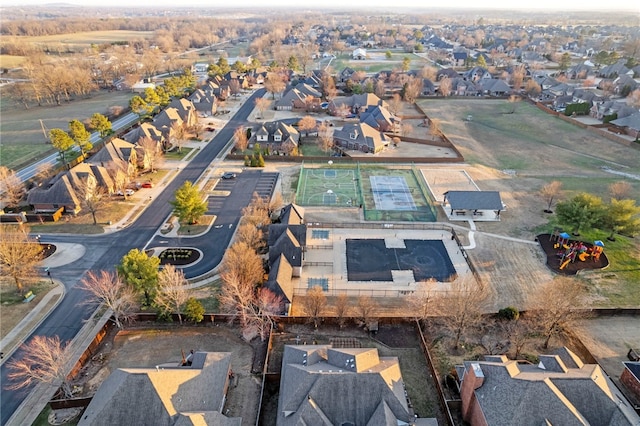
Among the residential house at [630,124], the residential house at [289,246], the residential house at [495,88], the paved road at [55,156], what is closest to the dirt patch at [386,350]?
the residential house at [289,246]

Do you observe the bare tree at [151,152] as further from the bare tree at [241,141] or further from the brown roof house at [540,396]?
the brown roof house at [540,396]

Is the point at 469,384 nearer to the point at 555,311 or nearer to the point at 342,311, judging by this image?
the point at 555,311

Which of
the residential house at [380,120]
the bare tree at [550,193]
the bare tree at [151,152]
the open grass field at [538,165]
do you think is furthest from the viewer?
the residential house at [380,120]

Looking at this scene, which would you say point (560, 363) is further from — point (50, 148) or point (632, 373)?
point (50, 148)

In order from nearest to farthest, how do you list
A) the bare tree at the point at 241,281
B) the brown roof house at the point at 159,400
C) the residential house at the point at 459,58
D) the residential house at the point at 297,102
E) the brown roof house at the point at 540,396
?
the brown roof house at the point at 540,396
the brown roof house at the point at 159,400
the bare tree at the point at 241,281
the residential house at the point at 297,102
the residential house at the point at 459,58

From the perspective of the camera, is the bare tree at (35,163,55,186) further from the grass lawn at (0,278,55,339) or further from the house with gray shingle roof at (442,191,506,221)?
the house with gray shingle roof at (442,191,506,221)

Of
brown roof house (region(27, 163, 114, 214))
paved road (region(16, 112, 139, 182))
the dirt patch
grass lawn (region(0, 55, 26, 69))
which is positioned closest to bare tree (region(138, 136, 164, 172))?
brown roof house (region(27, 163, 114, 214))

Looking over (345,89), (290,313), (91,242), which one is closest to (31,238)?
(91,242)
